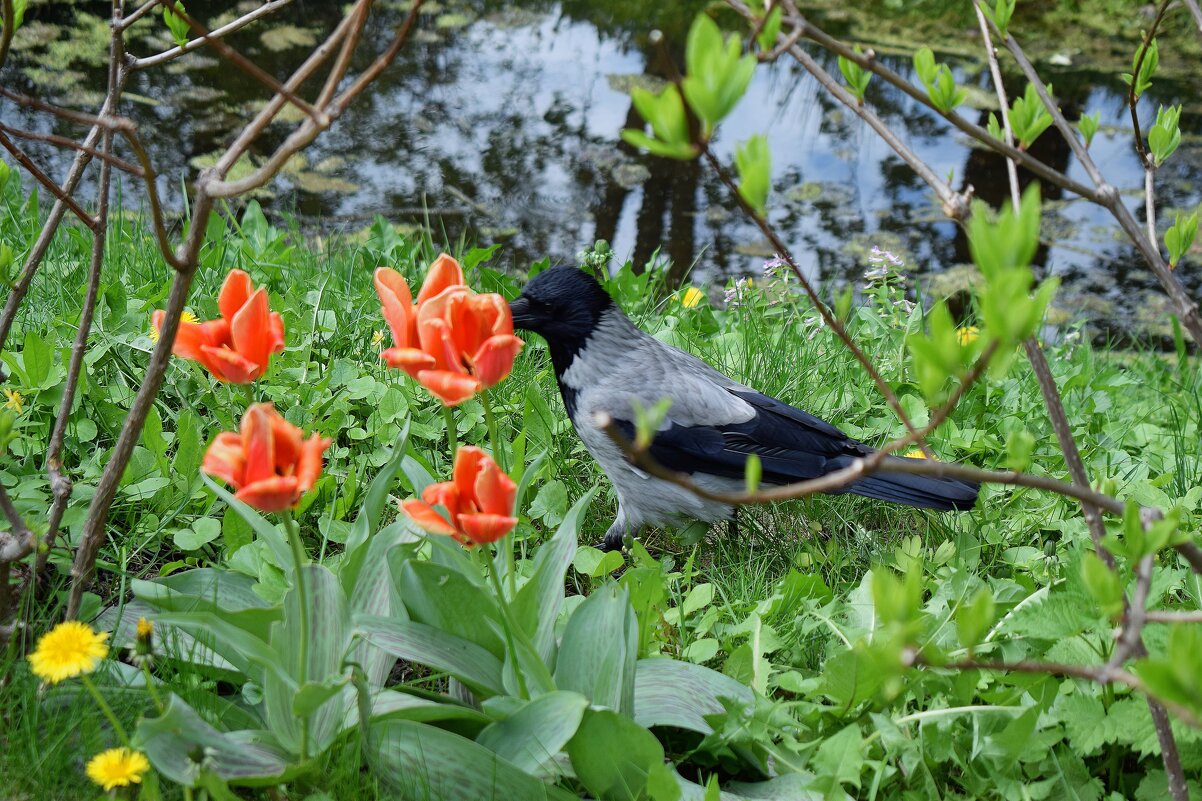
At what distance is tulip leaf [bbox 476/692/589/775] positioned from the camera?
1514mm

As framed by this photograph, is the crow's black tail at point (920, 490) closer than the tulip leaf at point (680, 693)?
No

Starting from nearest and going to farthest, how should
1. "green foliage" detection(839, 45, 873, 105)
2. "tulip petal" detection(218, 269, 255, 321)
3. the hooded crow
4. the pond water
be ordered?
"tulip petal" detection(218, 269, 255, 321) → "green foliage" detection(839, 45, 873, 105) → the hooded crow → the pond water

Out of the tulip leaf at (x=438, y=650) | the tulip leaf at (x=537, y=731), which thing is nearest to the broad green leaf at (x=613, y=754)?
the tulip leaf at (x=537, y=731)

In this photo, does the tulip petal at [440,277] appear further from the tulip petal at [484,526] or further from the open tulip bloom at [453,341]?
the tulip petal at [484,526]

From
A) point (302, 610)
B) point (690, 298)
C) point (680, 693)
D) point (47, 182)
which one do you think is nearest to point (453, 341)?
point (302, 610)

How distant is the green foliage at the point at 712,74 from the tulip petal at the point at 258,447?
595 millimetres

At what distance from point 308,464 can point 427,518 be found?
167 mm

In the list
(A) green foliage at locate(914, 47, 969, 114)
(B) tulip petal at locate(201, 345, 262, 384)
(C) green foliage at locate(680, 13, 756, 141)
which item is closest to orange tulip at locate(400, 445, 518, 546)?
(B) tulip petal at locate(201, 345, 262, 384)

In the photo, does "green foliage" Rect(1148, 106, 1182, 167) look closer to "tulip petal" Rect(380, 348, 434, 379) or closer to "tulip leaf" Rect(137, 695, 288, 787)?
"tulip petal" Rect(380, 348, 434, 379)

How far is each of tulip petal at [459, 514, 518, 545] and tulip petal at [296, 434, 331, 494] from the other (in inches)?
7.2

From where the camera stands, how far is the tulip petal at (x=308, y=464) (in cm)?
121

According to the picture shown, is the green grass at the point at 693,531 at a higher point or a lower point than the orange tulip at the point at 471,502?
lower

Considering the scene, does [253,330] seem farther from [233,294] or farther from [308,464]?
[308,464]

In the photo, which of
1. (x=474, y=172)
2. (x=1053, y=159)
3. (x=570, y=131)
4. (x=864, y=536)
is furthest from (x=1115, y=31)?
(x=864, y=536)
